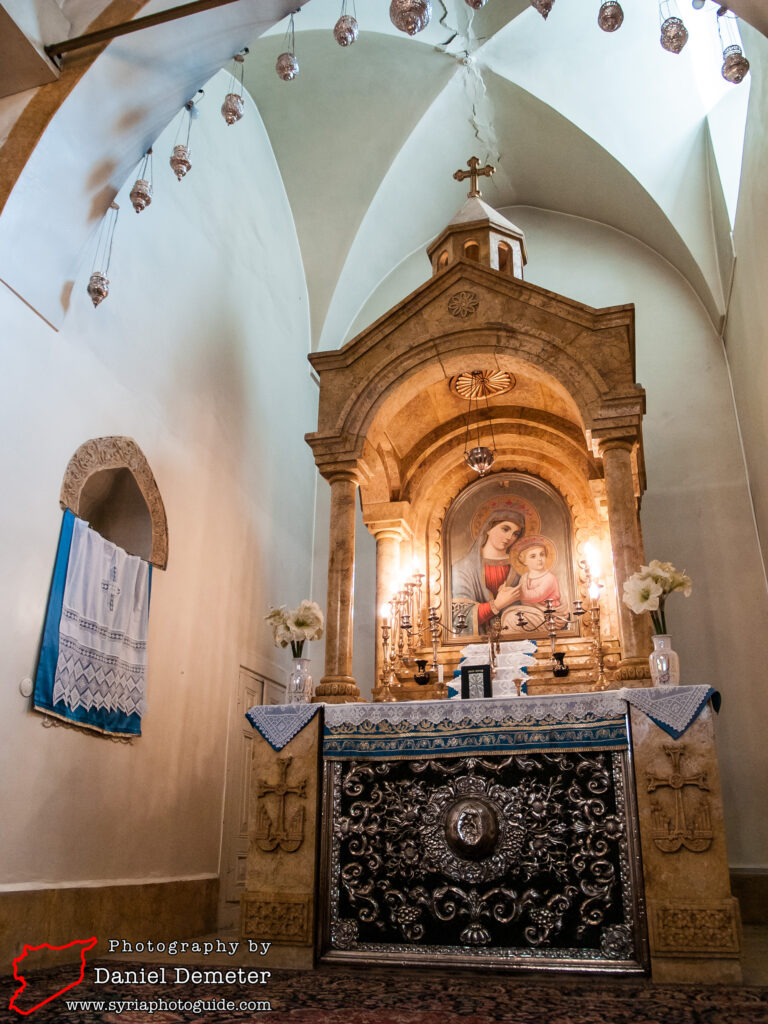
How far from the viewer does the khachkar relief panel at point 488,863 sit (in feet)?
14.3

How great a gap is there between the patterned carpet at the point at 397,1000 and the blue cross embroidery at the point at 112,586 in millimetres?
2293

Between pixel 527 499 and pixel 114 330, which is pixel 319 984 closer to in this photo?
pixel 114 330

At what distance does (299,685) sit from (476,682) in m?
1.22

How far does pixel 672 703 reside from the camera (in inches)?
178

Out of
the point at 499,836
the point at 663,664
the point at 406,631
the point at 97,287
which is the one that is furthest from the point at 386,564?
the point at 97,287

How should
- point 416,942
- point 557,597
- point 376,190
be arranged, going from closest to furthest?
point 416,942, point 557,597, point 376,190

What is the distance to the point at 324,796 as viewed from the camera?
5008 millimetres

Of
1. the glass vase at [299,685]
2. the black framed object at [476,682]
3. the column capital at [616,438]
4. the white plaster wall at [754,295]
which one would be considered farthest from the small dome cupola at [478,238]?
the glass vase at [299,685]

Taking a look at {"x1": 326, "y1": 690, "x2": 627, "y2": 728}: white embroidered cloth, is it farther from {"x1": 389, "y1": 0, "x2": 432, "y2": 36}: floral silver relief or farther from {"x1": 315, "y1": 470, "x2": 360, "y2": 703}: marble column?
{"x1": 389, "y1": 0, "x2": 432, "y2": 36}: floral silver relief

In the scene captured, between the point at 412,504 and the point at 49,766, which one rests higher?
the point at 412,504

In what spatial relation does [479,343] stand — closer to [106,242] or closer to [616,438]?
[616,438]

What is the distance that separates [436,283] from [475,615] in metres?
3.19

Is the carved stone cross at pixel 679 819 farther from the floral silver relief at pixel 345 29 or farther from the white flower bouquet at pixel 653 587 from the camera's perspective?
the floral silver relief at pixel 345 29

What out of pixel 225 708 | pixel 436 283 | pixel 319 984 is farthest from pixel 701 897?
pixel 436 283
